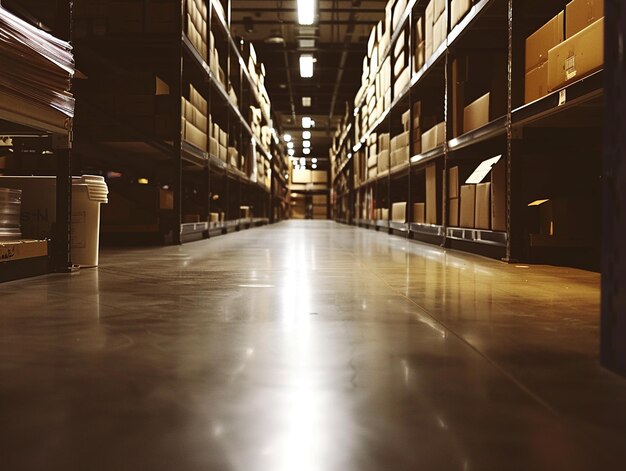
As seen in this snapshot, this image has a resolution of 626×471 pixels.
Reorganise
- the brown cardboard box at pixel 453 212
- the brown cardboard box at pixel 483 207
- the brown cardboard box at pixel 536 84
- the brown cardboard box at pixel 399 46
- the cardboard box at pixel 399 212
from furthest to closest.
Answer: the cardboard box at pixel 399 212, the brown cardboard box at pixel 399 46, the brown cardboard box at pixel 453 212, the brown cardboard box at pixel 483 207, the brown cardboard box at pixel 536 84

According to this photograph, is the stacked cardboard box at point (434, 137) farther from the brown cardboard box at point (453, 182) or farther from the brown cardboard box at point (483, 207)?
the brown cardboard box at point (483, 207)

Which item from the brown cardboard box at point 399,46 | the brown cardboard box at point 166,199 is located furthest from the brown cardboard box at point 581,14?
the brown cardboard box at point 399,46

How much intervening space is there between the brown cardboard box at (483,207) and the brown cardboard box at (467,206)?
0.11 metres

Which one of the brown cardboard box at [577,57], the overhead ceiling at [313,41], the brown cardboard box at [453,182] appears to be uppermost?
Answer: the overhead ceiling at [313,41]

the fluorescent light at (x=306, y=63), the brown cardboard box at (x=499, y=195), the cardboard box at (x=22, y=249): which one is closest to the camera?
the cardboard box at (x=22, y=249)

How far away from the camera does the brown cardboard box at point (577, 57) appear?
3174 millimetres

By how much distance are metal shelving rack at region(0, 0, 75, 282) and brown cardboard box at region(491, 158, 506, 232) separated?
334 cm

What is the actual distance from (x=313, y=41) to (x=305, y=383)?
14.2 meters

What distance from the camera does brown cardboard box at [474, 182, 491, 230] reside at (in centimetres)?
497

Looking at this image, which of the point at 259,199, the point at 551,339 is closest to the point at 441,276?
the point at 551,339

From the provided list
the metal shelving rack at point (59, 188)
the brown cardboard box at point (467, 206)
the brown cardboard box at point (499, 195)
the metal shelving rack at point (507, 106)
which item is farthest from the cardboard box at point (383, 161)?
the metal shelving rack at point (59, 188)

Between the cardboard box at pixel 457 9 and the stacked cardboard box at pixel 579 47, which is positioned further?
the cardboard box at pixel 457 9

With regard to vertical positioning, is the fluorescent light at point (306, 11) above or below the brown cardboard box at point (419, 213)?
above

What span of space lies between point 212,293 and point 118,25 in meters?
4.96
